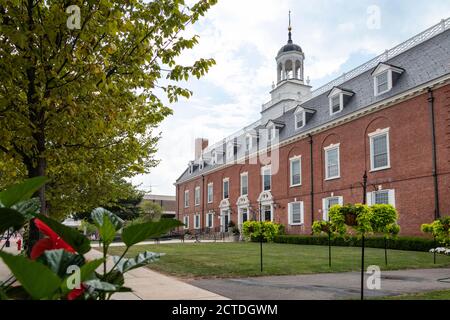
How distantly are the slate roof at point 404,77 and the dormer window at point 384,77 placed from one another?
29cm

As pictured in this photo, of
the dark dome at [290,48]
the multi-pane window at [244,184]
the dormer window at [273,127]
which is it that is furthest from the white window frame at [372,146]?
the dark dome at [290,48]

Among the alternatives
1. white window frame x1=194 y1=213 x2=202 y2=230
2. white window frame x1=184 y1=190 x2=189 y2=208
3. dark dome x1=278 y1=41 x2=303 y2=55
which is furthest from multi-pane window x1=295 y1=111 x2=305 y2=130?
white window frame x1=184 y1=190 x2=189 y2=208

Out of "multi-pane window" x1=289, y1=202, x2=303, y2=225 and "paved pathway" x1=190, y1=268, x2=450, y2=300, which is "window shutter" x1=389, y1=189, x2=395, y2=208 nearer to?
"multi-pane window" x1=289, y1=202, x2=303, y2=225

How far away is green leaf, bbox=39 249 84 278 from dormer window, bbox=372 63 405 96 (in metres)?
26.9

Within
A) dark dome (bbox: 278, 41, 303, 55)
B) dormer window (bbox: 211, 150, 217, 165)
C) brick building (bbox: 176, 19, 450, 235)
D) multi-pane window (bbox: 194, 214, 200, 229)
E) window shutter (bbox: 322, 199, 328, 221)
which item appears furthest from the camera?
multi-pane window (bbox: 194, 214, 200, 229)

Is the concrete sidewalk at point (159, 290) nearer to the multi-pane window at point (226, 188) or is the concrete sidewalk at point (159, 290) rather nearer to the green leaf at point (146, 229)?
→ the green leaf at point (146, 229)

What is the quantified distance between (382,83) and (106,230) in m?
27.6

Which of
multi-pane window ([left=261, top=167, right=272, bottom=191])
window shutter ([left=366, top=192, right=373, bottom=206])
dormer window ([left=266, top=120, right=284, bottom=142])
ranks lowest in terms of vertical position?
window shutter ([left=366, top=192, right=373, bottom=206])

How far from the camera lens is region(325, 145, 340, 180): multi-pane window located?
95.5 feet

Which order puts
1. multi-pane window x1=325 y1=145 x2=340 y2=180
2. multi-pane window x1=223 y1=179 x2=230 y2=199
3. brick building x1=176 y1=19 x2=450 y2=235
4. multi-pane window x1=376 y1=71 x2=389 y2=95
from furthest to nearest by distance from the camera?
multi-pane window x1=223 y1=179 x2=230 y2=199 → multi-pane window x1=325 y1=145 x2=340 y2=180 → multi-pane window x1=376 y1=71 x2=389 y2=95 → brick building x1=176 y1=19 x2=450 y2=235

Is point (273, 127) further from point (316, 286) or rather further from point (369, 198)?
point (316, 286)

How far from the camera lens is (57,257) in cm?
108

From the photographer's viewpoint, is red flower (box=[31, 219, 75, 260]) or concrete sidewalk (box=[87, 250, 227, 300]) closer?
red flower (box=[31, 219, 75, 260])
